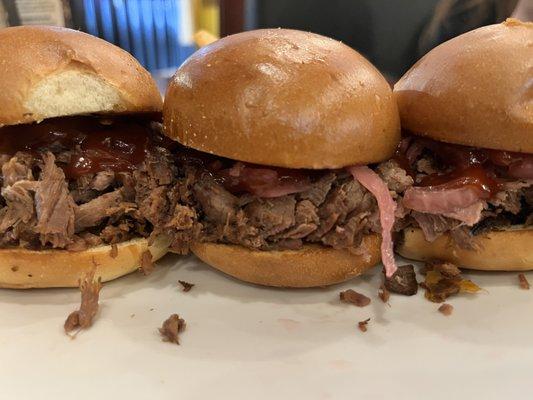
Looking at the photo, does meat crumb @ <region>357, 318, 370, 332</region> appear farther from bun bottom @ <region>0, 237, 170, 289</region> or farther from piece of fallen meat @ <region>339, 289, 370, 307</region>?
bun bottom @ <region>0, 237, 170, 289</region>

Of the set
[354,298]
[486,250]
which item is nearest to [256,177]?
[354,298]

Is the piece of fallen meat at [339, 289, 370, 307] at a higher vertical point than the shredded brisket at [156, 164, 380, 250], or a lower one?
lower

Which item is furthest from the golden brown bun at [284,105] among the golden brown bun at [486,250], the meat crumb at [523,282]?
the meat crumb at [523,282]

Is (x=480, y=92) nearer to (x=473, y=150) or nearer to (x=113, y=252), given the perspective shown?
(x=473, y=150)

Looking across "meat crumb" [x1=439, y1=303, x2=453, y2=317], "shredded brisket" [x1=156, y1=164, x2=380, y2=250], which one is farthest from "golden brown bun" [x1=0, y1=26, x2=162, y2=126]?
"meat crumb" [x1=439, y1=303, x2=453, y2=317]

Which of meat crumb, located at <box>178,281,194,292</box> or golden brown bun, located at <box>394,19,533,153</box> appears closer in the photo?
golden brown bun, located at <box>394,19,533,153</box>

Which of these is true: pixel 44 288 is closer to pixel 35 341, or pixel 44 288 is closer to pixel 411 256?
pixel 35 341
